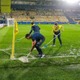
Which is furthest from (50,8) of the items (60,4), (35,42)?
(35,42)

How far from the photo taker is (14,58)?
566 inches

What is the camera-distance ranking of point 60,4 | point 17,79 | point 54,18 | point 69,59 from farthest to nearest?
1. point 60,4
2. point 54,18
3. point 69,59
4. point 17,79

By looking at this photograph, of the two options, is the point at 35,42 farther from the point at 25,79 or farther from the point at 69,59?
the point at 25,79

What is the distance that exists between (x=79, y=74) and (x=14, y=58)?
15.1ft

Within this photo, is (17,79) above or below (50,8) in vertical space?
Result: above

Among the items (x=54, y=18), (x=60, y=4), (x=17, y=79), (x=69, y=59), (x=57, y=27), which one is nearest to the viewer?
(x=17, y=79)

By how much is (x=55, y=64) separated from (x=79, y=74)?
7.07 ft

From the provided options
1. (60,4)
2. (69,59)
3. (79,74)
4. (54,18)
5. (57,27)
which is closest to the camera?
(79,74)

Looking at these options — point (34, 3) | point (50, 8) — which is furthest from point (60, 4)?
point (34, 3)

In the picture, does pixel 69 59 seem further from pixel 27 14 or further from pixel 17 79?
pixel 27 14

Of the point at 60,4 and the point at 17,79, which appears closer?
the point at 17,79

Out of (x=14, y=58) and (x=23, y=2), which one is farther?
(x=23, y=2)

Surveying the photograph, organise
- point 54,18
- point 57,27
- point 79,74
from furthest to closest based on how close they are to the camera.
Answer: point 54,18
point 57,27
point 79,74

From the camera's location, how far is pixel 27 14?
89250mm
